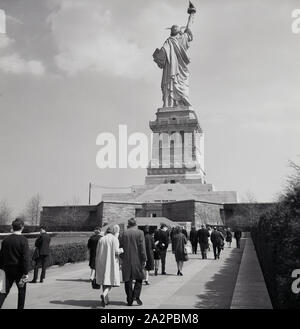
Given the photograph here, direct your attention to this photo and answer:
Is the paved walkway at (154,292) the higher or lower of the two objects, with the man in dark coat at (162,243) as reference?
lower

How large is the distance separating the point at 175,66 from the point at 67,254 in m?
50.0

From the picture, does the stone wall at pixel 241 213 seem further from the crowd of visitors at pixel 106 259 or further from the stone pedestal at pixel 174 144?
the crowd of visitors at pixel 106 259

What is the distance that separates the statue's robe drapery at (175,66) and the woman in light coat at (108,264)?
5373 centimetres

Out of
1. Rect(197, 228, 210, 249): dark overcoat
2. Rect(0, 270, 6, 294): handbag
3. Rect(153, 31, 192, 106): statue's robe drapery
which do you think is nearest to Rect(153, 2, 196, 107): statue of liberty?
Rect(153, 31, 192, 106): statue's robe drapery

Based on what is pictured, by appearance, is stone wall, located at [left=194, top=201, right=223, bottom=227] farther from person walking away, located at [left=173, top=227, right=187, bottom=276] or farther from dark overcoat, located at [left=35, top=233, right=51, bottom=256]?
dark overcoat, located at [left=35, top=233, right=51, bottom=256]

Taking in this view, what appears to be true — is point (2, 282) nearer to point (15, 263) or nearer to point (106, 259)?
point (15, 263)

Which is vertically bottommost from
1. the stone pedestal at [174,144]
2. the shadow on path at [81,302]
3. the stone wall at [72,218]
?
the shadow on path at [81,302]

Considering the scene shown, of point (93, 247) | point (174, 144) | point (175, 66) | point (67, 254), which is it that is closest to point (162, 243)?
point (93, 247)

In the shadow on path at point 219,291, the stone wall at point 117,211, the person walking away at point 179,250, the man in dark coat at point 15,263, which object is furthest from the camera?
the stone wall at point 117,211

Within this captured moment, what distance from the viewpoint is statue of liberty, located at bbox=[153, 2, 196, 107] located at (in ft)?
199

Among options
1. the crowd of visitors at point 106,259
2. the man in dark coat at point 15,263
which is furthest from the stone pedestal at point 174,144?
the man in dark coat at point 15,263

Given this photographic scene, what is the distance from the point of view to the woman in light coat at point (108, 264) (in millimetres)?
7562

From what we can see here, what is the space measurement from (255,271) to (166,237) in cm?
294
